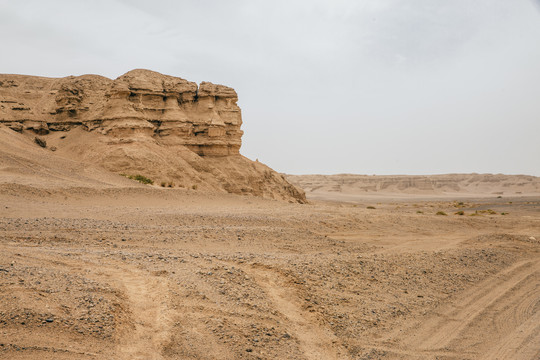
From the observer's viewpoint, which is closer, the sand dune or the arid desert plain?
the arid desert plain

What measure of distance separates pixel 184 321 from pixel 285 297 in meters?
1.99

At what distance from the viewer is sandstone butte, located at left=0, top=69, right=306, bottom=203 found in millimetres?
28391

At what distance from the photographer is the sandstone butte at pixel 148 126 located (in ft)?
93.1

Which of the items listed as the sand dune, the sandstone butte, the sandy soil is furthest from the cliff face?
the sand dune

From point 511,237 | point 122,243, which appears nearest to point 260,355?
point 122,243

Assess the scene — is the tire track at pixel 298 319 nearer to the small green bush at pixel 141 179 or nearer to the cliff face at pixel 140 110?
the small green bush at pixel 141 179

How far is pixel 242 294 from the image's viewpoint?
Result: 664cm

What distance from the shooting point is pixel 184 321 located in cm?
554

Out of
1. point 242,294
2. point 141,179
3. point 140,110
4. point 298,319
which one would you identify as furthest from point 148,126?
point 298,319

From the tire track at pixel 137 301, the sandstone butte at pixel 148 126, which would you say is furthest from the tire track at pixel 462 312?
the sandstone butte at pixel 148 126

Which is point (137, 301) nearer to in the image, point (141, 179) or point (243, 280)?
point (243, 280)

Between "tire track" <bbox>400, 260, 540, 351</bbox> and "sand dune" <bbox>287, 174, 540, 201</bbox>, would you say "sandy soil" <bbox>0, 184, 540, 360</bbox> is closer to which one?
"tire track" <bbox>400, 260, 540, 351</bbox>

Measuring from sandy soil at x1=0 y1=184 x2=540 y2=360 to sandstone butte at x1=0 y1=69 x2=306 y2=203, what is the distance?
15438 mm

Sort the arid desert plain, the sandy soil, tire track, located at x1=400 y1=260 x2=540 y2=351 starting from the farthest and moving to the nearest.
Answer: tire track, located at x1=400 y1=260 x2=540 y2=351
the arid desert plain
the sandy soil
